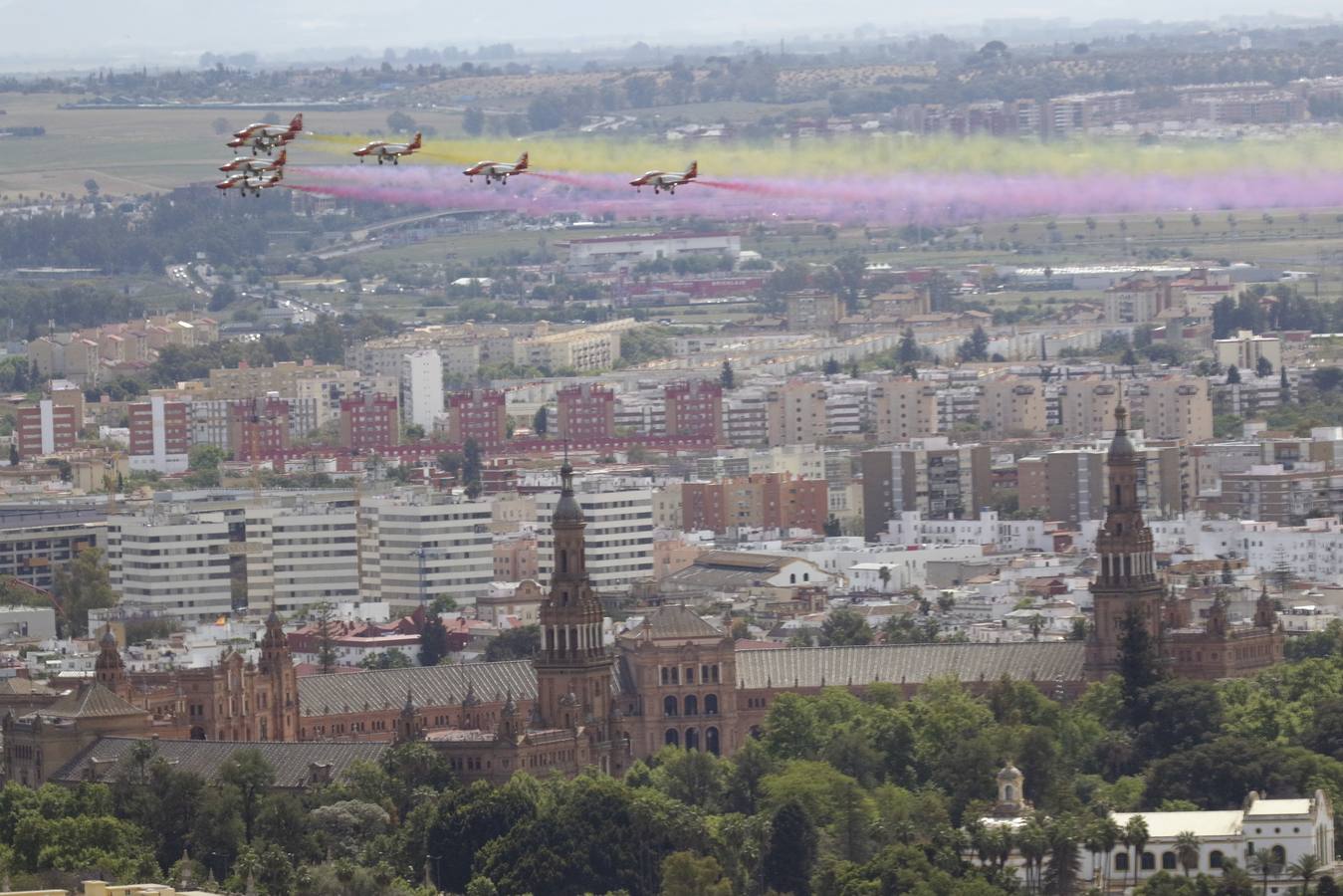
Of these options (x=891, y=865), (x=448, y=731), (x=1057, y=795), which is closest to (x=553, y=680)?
(x=448, y=731)

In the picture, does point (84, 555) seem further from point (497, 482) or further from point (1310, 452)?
point (1310, 452)

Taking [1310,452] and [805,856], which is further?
[1310,452]

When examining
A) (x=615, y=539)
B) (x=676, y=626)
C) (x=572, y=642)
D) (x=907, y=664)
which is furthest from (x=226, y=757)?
(x=615, y=539)

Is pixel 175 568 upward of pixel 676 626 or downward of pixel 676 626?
downward

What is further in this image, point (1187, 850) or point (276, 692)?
point (276, 692)

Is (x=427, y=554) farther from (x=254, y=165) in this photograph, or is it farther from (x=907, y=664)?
(x=254, y=165)

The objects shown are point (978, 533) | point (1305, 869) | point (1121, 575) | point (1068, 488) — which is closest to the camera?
point (1305, 869)

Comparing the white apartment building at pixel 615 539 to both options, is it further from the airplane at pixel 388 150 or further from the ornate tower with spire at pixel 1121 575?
the airplane at pixel 388 150
